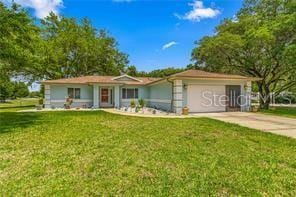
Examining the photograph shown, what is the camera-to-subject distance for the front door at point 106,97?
80.2 feet

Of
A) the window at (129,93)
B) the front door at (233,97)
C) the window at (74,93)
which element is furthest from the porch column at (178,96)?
the window at (74,93)

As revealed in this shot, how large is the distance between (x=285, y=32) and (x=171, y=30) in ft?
33.9

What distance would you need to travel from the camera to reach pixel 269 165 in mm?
5445

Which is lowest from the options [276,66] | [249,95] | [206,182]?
[206,182]

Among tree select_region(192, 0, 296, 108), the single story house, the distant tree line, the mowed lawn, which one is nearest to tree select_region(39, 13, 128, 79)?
the distant tree line

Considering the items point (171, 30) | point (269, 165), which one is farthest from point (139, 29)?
point (269, 165)

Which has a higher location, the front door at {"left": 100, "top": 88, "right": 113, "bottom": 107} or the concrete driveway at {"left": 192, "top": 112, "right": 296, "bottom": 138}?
the front door at {"left": 100, "top": 88, "right": 113, "bottom": 107}

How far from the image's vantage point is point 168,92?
64.9 feet

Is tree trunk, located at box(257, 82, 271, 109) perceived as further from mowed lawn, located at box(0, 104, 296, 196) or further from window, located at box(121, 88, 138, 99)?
mowed lawn, located at box(0, 104, 296, 196)

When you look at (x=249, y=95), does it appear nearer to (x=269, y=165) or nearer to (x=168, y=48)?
(x=269, y=165)

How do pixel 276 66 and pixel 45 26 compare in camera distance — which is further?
pixel 45 26

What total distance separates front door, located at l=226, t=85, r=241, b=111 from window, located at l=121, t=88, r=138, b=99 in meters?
10.1

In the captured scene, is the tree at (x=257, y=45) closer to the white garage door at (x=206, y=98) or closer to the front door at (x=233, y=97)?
the front door at (x=233, y=97)

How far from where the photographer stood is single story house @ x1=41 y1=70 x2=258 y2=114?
1805cm
